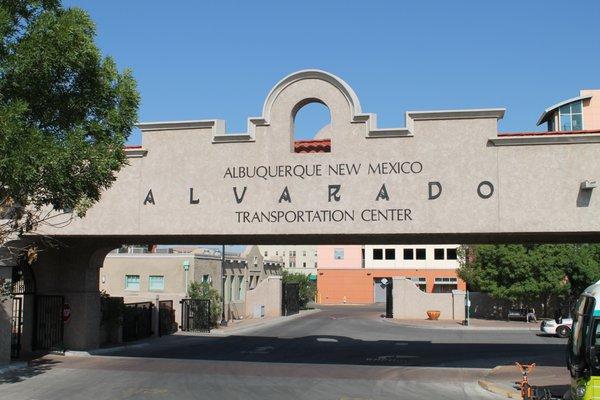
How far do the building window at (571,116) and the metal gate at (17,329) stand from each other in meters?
50.3

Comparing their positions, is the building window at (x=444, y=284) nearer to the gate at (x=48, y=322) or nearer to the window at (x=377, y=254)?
the window at (x=377, y=254)

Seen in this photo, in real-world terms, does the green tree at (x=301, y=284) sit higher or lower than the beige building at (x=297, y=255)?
lower

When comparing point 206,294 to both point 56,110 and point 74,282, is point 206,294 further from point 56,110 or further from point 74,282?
point 56,110

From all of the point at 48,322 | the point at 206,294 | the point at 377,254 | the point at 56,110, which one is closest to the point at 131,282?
the point at 206,294

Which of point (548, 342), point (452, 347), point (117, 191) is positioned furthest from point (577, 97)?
point (117, 191)

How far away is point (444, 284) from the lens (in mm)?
87125

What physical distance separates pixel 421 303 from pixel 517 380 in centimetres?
3459

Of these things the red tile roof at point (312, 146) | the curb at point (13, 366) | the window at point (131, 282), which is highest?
the red tile roof at point (312, 146)

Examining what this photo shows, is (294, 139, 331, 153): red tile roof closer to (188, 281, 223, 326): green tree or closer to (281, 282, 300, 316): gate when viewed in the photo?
(188, 281, 223, 326): green tree

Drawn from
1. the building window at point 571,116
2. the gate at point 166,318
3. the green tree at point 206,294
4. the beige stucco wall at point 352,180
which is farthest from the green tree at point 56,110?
the building window at point 571,116

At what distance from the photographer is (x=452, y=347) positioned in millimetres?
30312

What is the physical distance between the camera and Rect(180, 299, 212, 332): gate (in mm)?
37906

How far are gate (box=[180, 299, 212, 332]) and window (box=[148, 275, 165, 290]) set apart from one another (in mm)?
5024

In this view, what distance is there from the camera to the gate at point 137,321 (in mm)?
30562
